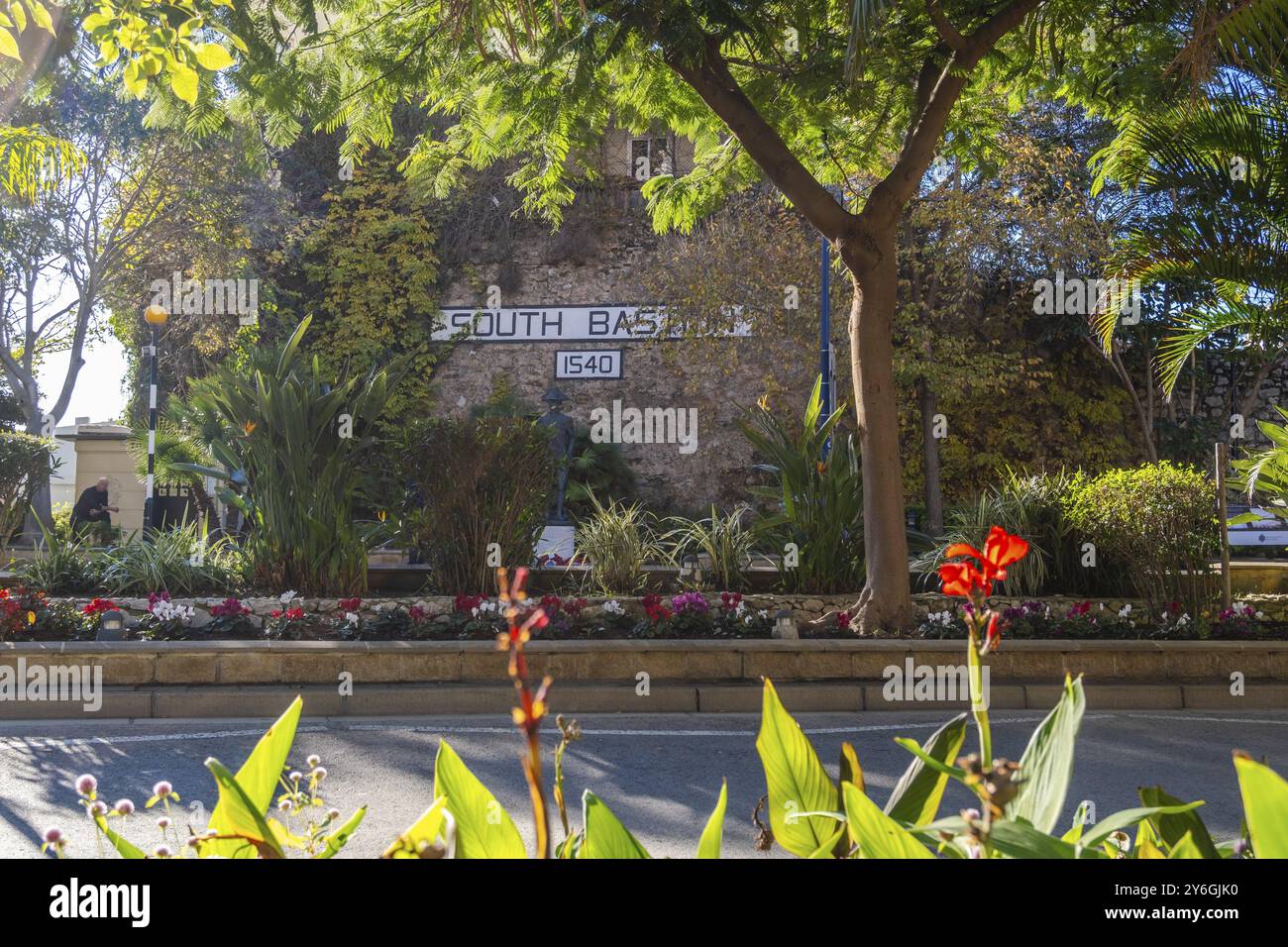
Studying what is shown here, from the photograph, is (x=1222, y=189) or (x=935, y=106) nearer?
(x=935, y=106)

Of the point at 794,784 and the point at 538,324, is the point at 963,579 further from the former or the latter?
the point at 538,324

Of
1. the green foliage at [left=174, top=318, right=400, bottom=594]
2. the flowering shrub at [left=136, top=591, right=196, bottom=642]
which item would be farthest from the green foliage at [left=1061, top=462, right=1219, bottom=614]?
the flowering shrub at [left=136, top=591, right=196, bottom=642]

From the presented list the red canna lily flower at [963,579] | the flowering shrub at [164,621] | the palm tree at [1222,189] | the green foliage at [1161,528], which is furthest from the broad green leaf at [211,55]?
the green foliage at [1161,528]

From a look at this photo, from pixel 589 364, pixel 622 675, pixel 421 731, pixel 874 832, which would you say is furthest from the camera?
pixel 589 364

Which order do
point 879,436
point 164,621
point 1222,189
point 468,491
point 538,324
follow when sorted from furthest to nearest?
point 538,324, point 468,491, point 1222,189, point 879,436, point 164,621

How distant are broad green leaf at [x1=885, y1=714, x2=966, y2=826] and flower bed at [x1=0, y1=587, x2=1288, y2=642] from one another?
21.6ft

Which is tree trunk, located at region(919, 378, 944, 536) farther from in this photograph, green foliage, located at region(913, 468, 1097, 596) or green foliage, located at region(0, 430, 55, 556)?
green foliage, located at region(0, 430, 55, 556)

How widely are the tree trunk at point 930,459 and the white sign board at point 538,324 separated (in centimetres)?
562

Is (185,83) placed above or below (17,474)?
above

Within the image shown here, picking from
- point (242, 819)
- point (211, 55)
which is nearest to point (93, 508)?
point (211, 55)

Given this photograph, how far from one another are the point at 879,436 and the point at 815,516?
1.35 meters

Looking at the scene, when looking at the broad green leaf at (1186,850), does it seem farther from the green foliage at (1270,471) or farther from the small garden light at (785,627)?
the green foliage at (1270,471)

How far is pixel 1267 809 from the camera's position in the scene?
1.11 m

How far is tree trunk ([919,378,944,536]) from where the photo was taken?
18.4 metres
